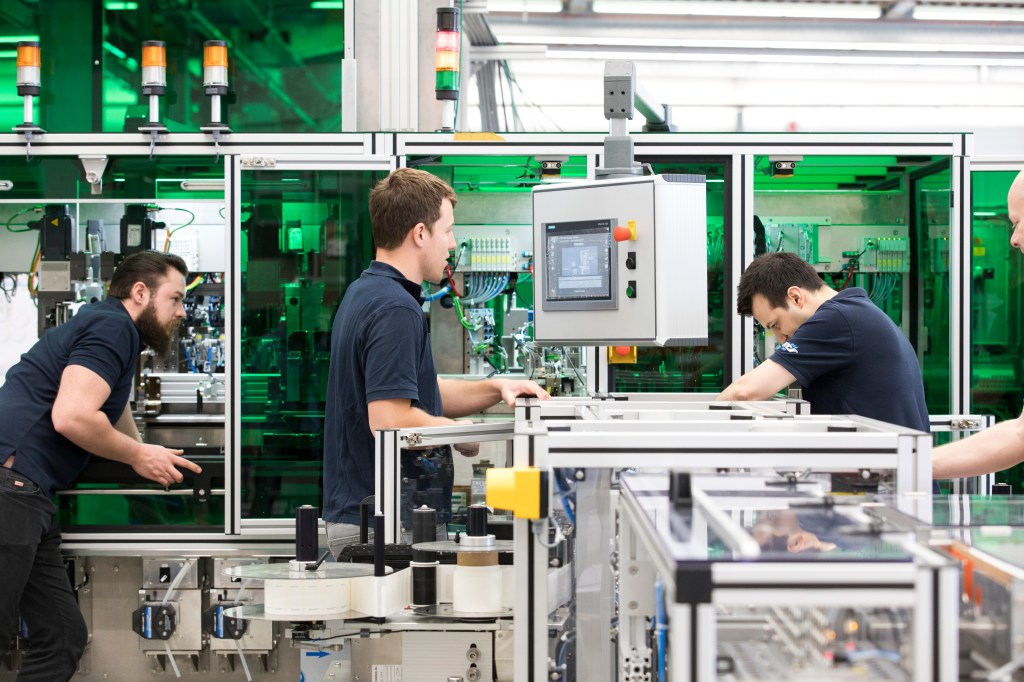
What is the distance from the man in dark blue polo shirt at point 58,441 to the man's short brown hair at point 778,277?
189cm

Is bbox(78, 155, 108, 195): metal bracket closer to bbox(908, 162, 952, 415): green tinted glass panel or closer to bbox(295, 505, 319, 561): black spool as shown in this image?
bbox(295, 505, 319, 561): black spool

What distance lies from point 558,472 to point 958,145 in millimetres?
2371

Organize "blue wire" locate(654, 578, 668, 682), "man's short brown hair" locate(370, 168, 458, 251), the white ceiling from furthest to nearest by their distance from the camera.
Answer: the white ceiling, "man's short brown hair" locate(370, 168, 458, 251), "blue wire" locate(654, 578, 668, 682)

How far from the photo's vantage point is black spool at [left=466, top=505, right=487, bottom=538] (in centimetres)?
175

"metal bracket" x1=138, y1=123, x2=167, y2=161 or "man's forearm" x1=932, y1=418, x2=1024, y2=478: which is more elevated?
"metal bracket" x1=138, y1=123, x2=167, y2=161

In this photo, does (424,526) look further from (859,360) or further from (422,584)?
(859,360)

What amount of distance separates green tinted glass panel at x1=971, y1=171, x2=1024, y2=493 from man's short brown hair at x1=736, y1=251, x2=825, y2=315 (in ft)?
5.10

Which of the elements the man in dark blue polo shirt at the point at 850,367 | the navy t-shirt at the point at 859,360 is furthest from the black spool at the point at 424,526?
the navy t-shirt at the point at 859,360

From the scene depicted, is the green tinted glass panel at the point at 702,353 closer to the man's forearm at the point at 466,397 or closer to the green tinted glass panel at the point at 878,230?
the green tinted glass panel at the point at 878,230

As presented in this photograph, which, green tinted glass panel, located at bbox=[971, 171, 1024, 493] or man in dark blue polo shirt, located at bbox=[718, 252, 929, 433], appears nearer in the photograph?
man in dark blue polo shirt, located at bbox=[718, 252, 929, 433]

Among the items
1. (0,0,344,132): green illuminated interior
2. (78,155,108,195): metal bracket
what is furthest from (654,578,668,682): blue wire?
(0,0,344,132): green illuminated interior

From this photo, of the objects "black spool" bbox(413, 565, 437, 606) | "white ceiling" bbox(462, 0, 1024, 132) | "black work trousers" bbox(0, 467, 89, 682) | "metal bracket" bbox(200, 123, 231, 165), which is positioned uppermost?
"white ceiling" bbox(462, 0, 1024, 132)

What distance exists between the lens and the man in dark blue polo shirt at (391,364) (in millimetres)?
2178

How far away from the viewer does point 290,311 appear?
11.3 feet
